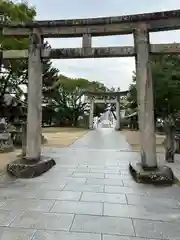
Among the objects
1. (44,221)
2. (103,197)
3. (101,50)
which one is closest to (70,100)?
(101,50)

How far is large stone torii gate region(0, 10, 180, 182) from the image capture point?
5.80 m

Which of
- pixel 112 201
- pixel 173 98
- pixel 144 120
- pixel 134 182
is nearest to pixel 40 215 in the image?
pixel 112 201

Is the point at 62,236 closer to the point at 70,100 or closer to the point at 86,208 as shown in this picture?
the point at 86,208

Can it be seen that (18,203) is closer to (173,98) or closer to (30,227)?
(30,227)

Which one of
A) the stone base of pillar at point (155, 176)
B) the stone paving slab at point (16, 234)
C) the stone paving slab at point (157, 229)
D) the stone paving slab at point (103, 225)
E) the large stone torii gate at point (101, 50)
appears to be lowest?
the stone paving slab at point (157, 229)

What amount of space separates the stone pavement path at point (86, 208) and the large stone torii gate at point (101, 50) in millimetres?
942

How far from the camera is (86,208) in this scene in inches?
150

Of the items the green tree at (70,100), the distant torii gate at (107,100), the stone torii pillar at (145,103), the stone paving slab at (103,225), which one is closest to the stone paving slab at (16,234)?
the stone paving slab at (103,225)

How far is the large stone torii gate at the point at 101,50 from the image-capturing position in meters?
5.80

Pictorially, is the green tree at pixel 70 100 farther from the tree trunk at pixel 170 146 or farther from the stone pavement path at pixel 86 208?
the stone pavement path at pixel 86 208

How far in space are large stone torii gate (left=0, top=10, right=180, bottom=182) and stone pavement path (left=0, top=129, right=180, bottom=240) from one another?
37.1 inches

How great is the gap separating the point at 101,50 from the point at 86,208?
12.7 feet

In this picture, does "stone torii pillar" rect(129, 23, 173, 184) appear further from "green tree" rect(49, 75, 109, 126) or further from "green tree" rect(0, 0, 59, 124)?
"green tree" rect(49, 75, 109, 126)

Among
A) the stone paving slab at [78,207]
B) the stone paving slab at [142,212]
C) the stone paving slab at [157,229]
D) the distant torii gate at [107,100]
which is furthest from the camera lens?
the distant torii gate at [107,100]
